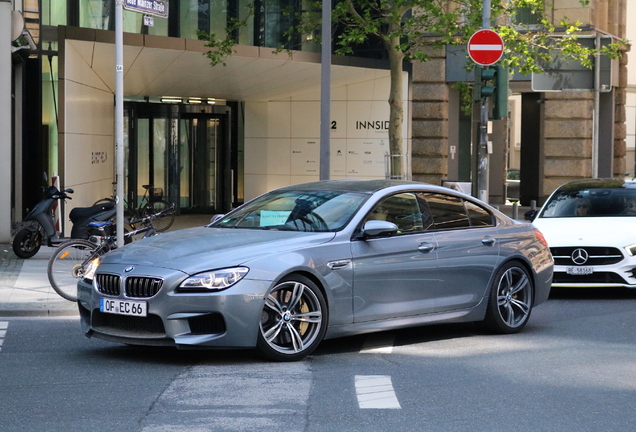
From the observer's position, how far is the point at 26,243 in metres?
15.9

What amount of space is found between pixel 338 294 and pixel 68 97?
12.0 m

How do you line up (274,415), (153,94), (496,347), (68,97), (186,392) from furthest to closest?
(153,94) < (68,97) < (496,347) < (186,392) < (274,415)

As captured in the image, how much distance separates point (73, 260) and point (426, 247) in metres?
4.77

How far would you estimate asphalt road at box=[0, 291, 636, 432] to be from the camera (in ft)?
20.0

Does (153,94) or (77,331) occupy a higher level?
(153,94)

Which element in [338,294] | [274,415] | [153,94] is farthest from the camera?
[153,94]

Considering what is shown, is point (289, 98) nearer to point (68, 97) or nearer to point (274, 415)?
point (68, 97)

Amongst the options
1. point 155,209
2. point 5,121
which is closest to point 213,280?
point 5,121

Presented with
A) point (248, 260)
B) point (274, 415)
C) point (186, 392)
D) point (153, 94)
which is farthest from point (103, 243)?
point (153, 94)

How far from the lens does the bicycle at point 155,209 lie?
1571 centimetres

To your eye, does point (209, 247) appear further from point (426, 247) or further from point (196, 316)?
point (426, 247)

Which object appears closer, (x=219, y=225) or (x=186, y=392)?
(x=186, y=392)

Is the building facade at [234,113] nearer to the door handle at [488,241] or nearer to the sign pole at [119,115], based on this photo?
the sign pole at [119,115]

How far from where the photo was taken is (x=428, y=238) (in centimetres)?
898
